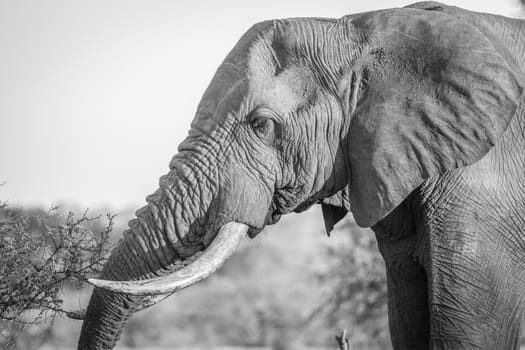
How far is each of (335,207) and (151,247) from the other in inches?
45.9

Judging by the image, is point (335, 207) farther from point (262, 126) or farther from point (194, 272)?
point (194, 272)

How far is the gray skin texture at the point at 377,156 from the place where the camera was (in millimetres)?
5449

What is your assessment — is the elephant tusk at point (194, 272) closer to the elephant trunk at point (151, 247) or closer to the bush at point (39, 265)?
the elephant trunk at point (151, 247)

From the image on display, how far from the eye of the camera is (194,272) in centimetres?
524

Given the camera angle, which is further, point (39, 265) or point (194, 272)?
point (39, 265)

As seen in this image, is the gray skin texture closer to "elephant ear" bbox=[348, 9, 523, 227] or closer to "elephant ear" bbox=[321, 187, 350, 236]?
"elephant ear" bbox=[348, 9, 523, 227]

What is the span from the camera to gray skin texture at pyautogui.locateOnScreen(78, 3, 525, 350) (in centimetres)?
545

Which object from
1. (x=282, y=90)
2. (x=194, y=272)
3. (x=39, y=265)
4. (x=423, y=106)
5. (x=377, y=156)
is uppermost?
(x=282, y=90)

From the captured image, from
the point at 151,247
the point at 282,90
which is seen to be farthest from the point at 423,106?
the point at 151,247

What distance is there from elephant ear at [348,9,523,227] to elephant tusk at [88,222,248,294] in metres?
0.63

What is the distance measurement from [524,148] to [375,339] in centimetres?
832

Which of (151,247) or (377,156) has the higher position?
(377,156)

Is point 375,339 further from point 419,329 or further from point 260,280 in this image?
point 260,280

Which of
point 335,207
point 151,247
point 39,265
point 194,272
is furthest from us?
point 39,265
